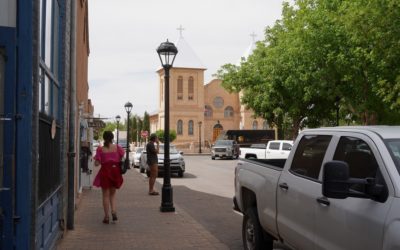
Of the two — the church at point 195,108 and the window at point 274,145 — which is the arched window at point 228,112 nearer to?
the church at point 195,108

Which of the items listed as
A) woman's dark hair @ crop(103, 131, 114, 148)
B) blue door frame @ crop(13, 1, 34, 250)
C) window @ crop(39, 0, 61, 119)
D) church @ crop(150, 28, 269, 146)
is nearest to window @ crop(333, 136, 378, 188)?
blue door frame @ crop(13, 1, 34, 250)

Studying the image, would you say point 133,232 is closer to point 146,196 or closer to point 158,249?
point 158,249

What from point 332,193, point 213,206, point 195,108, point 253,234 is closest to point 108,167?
point 253,234

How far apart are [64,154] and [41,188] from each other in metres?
2.60

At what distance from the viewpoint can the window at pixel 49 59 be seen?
662cm

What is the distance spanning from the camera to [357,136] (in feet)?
16.3

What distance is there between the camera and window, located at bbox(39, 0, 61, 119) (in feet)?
21.7

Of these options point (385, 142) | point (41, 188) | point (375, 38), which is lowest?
point (41, 188)

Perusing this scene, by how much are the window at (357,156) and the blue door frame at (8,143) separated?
9.72 ft

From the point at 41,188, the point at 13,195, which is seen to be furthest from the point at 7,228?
the point at 41,188

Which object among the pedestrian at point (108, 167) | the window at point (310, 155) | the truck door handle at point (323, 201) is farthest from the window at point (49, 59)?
the truck door handle at point (323, 201)

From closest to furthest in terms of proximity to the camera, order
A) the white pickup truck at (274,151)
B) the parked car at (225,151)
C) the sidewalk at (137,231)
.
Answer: the sidewalk at (137,231), the white pickup truck at (274,151), the parked car at (225,151)

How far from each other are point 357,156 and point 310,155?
3.39 feet

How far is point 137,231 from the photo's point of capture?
10.0m
